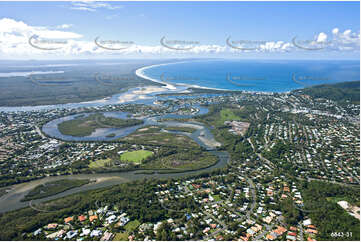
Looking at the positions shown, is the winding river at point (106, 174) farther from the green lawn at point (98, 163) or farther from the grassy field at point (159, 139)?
the green lawn at point (98, 163)

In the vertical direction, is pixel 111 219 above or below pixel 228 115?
above

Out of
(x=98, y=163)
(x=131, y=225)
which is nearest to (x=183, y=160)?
(x=98, y=163)

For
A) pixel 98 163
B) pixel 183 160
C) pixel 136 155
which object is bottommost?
pixel 183 160

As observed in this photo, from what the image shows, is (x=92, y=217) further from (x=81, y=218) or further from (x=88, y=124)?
(x=88, y=124)

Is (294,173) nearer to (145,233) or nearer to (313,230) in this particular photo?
(313,230)

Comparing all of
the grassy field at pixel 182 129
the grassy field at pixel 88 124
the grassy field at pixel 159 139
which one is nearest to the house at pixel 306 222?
the grassy field at pixel 159 139

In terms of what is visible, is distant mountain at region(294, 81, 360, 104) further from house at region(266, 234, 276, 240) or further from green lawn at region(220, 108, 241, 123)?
house at region(266, 234, 276, 240)
